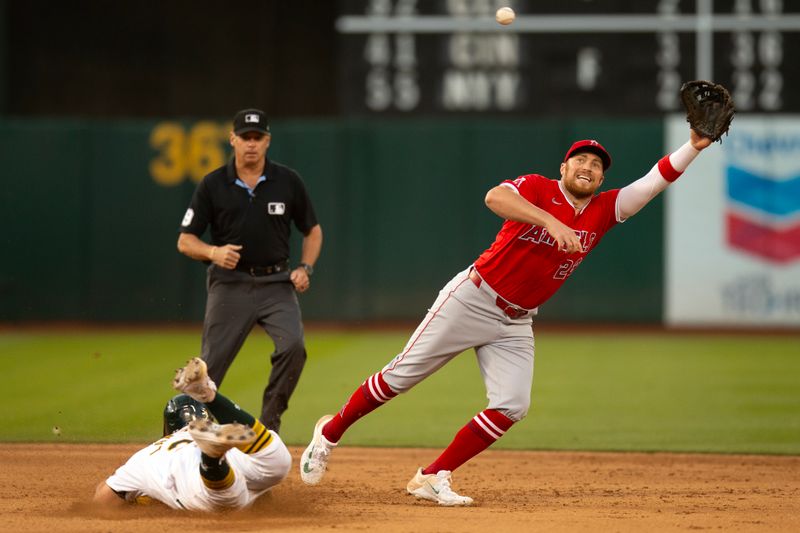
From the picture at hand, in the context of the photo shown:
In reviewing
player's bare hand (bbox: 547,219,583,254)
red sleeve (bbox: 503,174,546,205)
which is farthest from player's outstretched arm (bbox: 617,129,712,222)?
player's bare hand (bbox: 547,219,583,254)

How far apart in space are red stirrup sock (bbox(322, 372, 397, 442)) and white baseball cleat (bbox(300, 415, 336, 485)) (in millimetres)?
36

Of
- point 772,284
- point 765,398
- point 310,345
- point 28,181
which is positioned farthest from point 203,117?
point 765,398

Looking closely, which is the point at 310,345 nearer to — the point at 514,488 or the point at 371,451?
the point at 371,451

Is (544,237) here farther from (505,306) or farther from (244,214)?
(244,214)

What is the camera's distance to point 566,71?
13.9 meters

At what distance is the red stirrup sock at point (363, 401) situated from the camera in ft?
18.9

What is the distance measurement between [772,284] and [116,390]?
334 inches

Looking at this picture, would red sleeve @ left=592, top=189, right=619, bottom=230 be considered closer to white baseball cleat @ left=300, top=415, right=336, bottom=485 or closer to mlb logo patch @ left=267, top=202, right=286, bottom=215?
white baseball cleat @ left=300, top=415, right=336, bottom=485

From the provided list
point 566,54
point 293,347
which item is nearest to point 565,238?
point 293,347

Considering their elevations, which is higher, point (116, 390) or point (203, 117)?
point (203, 117)

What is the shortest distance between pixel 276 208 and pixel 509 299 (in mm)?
1728

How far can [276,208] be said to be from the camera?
22.0 ft

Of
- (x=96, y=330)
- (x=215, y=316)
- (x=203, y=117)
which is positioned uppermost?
(x=203, y=117)

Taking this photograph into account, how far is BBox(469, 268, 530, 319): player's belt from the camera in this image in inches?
222
